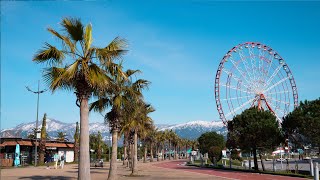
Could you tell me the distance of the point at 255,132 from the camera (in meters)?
44.6

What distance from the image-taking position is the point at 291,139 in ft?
142

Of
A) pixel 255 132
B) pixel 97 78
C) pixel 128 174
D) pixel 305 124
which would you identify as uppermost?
pixel 97 78

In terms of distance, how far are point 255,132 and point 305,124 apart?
23.1ft

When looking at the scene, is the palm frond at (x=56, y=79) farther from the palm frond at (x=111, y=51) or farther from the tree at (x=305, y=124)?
the tree at (x=305, y=124)

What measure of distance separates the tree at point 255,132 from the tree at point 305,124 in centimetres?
152

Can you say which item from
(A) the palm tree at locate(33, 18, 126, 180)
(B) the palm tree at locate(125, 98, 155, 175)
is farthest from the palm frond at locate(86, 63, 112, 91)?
(B) the palm tree at locate(125, 98, 155, 175)

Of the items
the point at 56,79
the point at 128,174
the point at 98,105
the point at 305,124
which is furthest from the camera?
the point at 305,124

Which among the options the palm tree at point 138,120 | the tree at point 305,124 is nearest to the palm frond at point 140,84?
the palm tree at point 138,120

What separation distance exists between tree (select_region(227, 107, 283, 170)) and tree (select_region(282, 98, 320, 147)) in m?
1.52

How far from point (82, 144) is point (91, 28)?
4167 millimetres

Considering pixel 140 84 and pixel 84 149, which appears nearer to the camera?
pixel 84 149

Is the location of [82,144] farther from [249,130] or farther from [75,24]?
[249,130]

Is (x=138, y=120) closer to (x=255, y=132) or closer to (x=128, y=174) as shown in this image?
(x=128, y=174)

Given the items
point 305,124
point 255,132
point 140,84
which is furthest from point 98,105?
point 255,132
